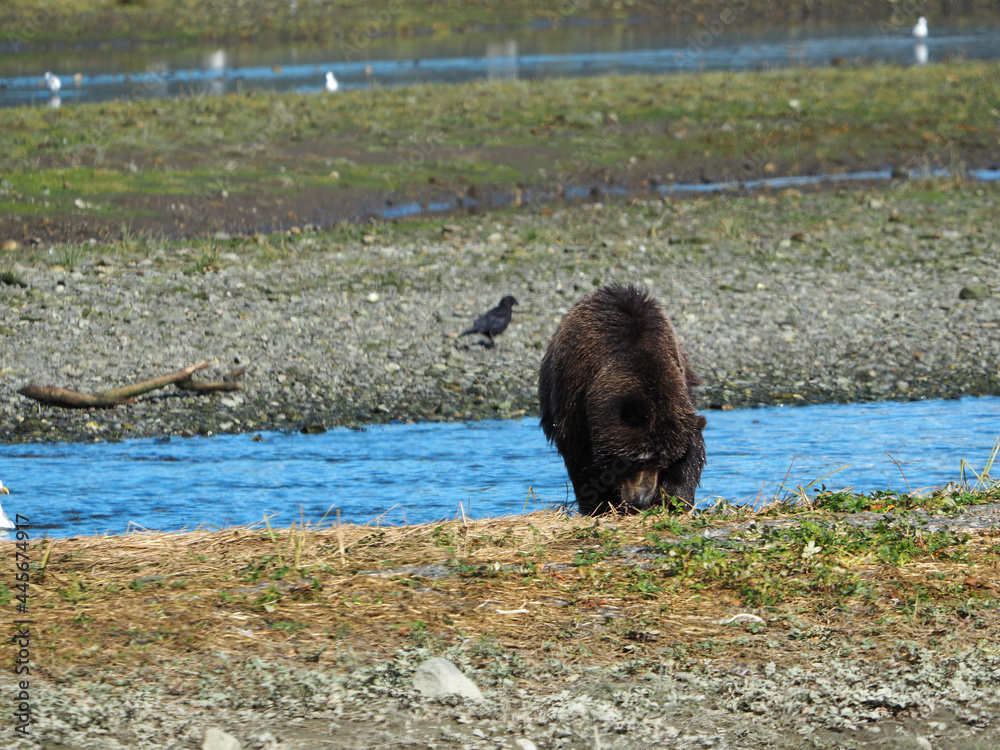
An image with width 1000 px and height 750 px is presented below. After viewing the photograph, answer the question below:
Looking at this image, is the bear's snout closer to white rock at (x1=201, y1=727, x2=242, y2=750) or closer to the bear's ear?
the bear's ear

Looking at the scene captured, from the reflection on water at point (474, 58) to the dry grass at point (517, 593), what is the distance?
103 ft

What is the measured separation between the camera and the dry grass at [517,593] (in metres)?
4.95

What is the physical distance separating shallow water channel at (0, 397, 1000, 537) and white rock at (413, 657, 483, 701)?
4532mm

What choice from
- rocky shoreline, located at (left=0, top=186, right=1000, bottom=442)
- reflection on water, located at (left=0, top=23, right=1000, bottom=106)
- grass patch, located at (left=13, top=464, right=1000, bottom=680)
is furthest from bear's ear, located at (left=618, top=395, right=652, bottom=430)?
reflection on water, located at (left=0, top=23, right=1000, bottom=106)

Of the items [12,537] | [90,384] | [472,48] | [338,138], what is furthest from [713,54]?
[12,537]

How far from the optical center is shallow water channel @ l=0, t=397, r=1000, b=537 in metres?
9.80

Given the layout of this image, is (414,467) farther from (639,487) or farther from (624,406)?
(624,406)

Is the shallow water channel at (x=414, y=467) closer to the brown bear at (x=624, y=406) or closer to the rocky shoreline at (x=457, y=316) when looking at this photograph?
the rocky shoreline at (x=457, y=316)

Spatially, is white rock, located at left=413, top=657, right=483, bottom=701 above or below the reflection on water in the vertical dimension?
below

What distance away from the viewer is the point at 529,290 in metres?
16.2

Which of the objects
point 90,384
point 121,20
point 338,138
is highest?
point 121,20

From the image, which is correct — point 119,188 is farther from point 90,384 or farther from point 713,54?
point 713,54

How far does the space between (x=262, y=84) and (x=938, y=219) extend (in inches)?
1029

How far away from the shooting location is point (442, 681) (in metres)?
4.67
